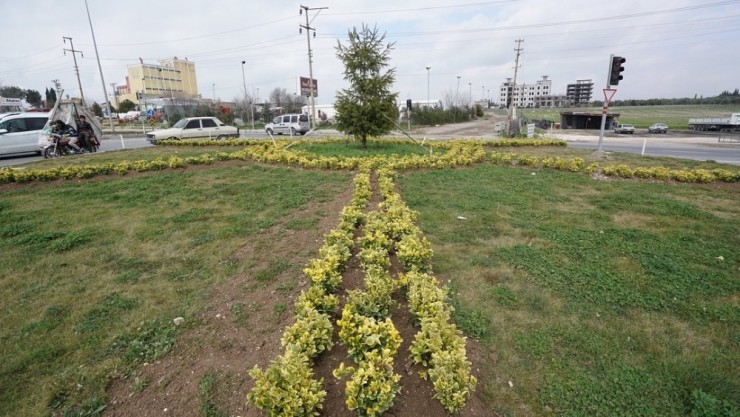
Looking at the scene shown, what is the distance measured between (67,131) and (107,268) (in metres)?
15.4

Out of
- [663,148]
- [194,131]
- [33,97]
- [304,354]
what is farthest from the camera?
[33,97]

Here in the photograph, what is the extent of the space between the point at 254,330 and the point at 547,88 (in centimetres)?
16061

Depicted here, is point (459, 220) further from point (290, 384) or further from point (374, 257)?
point (290, 384)

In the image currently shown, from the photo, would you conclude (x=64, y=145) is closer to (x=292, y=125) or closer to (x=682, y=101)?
(x=292, y=125)

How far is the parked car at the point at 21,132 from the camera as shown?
16.1 m

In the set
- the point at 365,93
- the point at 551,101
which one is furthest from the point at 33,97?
the point at 551,101

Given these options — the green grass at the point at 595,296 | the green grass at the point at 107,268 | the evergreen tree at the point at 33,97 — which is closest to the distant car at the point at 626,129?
the green grass at the point at 595,296

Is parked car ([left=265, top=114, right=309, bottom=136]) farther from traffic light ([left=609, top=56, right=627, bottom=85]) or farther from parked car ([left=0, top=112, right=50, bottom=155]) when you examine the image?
traffic light ([left=609, top=56, right=627, bottom=85])

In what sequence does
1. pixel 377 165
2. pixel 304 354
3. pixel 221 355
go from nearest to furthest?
1. pixel 304 354
2. pixel 221 355
3. pixel 377 165

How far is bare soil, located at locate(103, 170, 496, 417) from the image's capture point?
285 centimetres

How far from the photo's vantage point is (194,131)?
20.8m

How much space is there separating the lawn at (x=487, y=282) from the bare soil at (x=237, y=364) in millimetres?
91

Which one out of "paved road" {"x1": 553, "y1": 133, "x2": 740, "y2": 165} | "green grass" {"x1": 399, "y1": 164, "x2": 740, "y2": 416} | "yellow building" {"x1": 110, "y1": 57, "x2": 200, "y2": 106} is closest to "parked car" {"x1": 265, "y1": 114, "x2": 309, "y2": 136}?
"paved road" {"x1": 553, "y1": 133, "x2": 740, "y2": 165}

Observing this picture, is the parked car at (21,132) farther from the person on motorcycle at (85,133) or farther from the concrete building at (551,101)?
the concrete building at (551,101)
